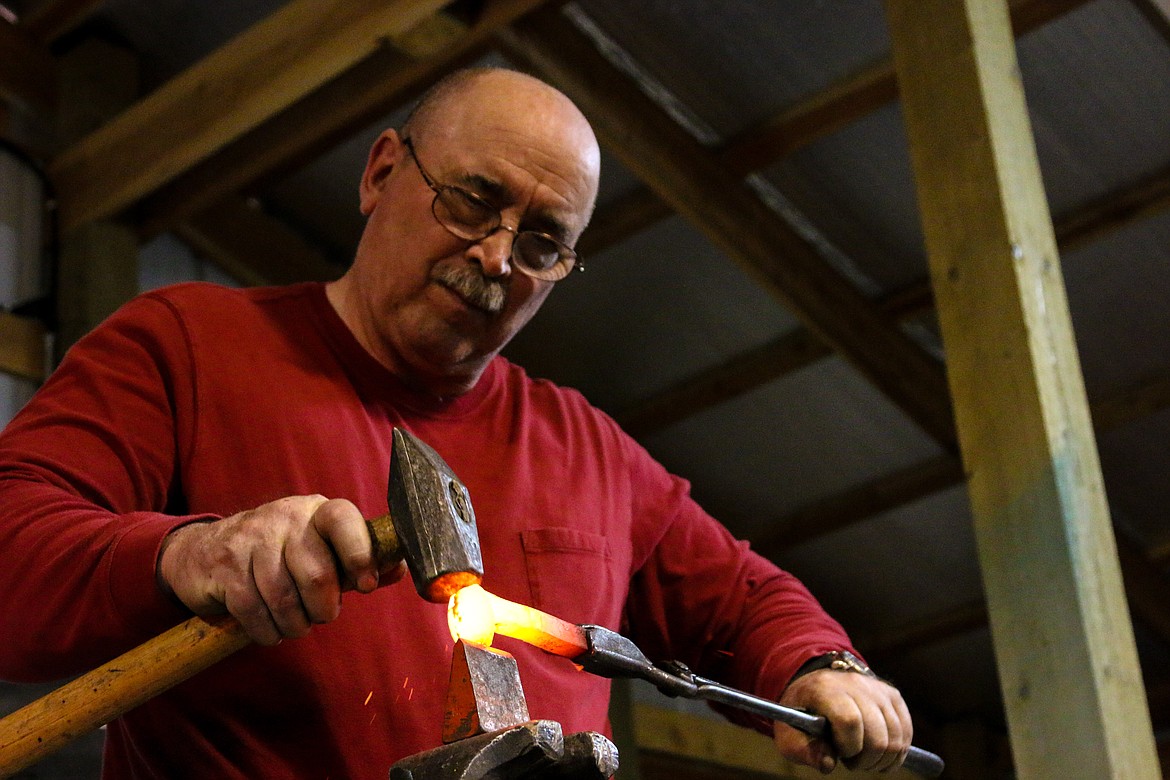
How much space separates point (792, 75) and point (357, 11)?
1535 mm

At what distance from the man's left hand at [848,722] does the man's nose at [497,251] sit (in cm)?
71

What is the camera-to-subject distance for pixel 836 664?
1906mm

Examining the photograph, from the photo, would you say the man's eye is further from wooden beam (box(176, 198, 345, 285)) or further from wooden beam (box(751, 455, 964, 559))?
wooden beam (box(751, 455, 964, 559))

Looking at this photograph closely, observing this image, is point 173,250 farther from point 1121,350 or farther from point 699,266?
point 1121,350

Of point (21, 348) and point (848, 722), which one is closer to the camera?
point (848, 722)

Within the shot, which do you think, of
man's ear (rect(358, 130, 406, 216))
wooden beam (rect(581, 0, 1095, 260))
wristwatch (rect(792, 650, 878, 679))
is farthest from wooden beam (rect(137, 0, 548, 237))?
wristwatch (rect(792, 650, 878, 679))

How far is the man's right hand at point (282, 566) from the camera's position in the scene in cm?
128

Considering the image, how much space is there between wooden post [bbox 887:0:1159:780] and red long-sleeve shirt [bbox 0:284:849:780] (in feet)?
2.12

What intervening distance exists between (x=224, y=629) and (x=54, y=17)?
15.3 feet

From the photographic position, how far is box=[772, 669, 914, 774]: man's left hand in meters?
1.82

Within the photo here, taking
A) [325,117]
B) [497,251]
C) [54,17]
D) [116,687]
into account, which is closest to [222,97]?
[325,117]

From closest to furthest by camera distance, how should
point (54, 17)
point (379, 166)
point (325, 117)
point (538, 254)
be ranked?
point (538, 254) < point (379, 166) < point (325, 117) < point (54, 17)

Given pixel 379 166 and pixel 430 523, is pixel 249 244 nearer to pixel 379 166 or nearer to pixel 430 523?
pixel 379 166

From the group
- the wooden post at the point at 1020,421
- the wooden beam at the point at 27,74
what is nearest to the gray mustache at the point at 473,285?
the wooden post at the point at 1020,421
